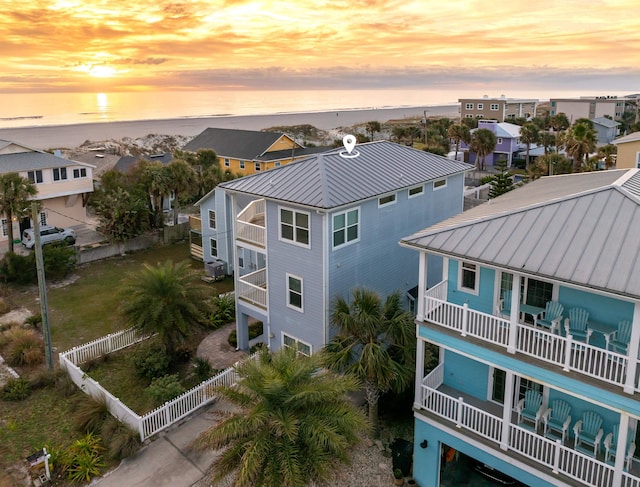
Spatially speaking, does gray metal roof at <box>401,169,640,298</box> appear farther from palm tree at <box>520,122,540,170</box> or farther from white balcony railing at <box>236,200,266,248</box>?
palm tree at <box>520,122,540,170</box>

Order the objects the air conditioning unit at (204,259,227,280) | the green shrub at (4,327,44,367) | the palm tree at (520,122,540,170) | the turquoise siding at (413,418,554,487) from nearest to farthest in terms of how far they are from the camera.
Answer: the turquoise siding at (413,418,554,487)
the green shrub at (4,327,44,367)
the air conditioning unit at (204,259,227,280)
the palm tree at (520,122,540,170)

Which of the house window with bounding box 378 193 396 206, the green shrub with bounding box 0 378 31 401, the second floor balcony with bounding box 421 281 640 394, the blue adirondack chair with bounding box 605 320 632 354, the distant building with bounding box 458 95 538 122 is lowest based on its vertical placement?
the green shrub with bounding box 0 378 31 401

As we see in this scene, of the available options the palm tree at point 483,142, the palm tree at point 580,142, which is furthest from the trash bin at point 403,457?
the palm tree at point 483,142

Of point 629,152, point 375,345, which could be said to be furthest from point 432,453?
point 629,152

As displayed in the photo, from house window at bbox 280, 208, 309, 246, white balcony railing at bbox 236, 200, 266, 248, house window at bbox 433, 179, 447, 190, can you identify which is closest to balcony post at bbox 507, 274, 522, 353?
house window at bbox 280, 208, 309, 246

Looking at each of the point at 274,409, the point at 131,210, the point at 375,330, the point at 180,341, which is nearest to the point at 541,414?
the point at 375,330

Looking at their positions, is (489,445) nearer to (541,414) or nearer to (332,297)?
(541,414)

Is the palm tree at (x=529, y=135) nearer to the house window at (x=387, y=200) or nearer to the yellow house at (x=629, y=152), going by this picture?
the yellow house at (x=629, y=152)

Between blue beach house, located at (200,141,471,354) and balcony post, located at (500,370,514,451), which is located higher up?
blue beach house, located at (200,141,471,354)
